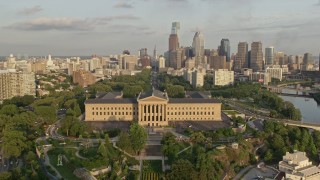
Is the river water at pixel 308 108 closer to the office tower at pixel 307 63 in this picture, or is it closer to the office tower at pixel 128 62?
the office tower at pixel 307 63

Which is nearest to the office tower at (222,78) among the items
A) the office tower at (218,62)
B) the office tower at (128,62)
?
the office tower at (218,62)

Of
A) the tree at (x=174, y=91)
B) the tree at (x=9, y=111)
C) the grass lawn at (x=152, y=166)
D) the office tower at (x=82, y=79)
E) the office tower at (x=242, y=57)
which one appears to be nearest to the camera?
the grass lawn at (x=152, y=166)

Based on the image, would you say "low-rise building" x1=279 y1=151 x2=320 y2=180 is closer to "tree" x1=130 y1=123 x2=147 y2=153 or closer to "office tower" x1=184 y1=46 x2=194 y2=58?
"tree" x1=130 y1=123 x2=147 y2=153

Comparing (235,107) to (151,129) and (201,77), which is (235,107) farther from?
(201,77)

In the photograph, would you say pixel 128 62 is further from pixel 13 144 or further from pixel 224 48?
pixel 13 144

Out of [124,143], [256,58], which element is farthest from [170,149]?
[256,58]
